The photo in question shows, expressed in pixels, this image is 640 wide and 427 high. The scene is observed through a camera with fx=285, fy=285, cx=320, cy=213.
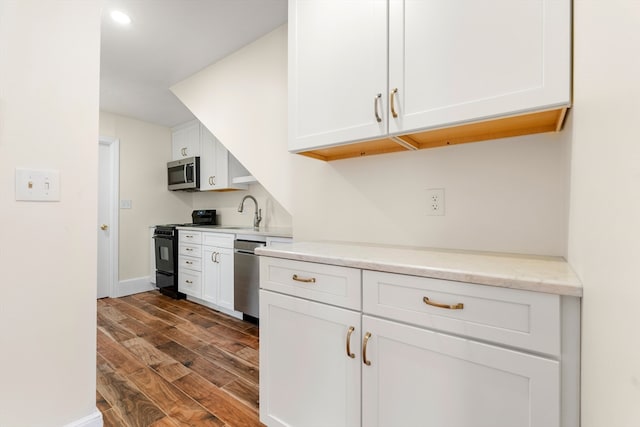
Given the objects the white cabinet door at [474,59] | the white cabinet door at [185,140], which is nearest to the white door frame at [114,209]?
the white cabinet door at [185,140]

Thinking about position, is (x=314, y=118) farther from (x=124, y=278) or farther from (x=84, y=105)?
(x=124, y=278)

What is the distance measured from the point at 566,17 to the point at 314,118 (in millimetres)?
948

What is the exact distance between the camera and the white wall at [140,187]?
3.78 m

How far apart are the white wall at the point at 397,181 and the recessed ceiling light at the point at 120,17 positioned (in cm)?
70

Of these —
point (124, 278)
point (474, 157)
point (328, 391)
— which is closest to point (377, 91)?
point (474, 157)

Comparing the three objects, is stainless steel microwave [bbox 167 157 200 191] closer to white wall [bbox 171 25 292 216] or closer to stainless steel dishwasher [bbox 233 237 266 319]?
white wall [bbox 171 25 292 216]

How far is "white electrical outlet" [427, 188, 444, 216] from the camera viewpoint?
53.2 inches

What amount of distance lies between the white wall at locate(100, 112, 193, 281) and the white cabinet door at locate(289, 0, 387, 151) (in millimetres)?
3382

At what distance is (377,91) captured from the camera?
3.94 feet

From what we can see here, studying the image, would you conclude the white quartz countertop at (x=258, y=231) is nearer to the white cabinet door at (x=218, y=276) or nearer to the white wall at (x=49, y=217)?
the white cabinet door at (x=218, y=276)

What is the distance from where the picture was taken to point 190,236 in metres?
3.39

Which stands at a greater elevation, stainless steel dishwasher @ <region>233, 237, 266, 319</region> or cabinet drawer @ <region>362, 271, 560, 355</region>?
cabinet drawer @ <region>362, 271, 560, 355</region>

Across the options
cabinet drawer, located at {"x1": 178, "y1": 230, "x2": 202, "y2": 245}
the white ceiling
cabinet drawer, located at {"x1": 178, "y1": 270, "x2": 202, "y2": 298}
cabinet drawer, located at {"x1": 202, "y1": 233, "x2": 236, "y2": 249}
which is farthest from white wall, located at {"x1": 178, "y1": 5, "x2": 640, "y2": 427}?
cabinet drawer, located at {"x1": 178, "y1": 270, "x2": 202, "y2": 298}

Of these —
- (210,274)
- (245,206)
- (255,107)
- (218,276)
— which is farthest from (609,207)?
(245,206)
